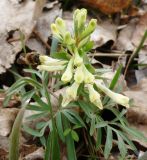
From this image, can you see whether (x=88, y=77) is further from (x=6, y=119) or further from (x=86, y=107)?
(x=6, y=119)

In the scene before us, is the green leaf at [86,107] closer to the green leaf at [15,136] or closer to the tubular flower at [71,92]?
the tubular flower at [71,92]

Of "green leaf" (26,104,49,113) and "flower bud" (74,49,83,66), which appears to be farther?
"green leaf" (26,104,49,113)

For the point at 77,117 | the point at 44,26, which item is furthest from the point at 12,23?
the point at 77,117

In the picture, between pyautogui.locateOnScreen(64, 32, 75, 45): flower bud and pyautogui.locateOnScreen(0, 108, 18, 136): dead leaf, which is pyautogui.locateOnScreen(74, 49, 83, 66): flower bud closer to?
pyautogui.locateOnScreen(64, 32, 75, 45): flower bud

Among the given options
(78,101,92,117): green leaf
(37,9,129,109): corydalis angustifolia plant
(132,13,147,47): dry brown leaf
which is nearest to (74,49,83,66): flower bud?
(37,9,129,109): corydalis angustifolia plant

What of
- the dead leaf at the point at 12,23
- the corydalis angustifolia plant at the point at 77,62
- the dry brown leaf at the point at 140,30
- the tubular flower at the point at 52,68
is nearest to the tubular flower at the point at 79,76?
the corydalis angustifolia plant at the point at 77,62
